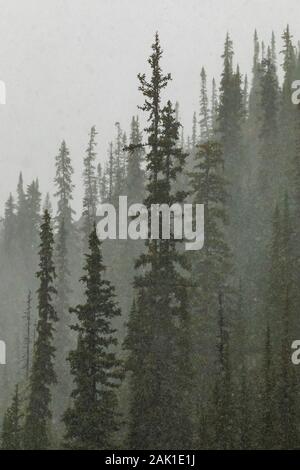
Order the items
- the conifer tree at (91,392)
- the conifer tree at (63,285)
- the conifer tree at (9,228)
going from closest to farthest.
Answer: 1. the conifer tree at (91,392)
2. the conifer tree at (63,285)
3. the conifer tree at (9,228)

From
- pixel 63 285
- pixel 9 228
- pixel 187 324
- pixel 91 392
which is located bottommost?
pixel 91 392

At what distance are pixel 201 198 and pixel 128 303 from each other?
2055 cm

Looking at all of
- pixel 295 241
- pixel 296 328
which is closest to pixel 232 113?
pixel 295 241

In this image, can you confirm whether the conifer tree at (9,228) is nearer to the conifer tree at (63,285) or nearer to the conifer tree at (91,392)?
the conifer tree at (63,285)

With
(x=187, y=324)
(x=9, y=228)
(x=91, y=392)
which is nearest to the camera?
(x=91, y=392)

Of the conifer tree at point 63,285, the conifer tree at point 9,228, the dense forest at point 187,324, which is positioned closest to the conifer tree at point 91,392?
the dense forest at point 187,324

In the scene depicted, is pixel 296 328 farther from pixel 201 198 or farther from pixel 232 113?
pixel 232 113

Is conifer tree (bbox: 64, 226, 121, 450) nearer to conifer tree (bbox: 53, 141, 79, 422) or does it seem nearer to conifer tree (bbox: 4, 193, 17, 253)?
conifer tree (bbox: 53, 141, 79, 422)

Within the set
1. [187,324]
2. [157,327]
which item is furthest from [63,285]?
[157,327]

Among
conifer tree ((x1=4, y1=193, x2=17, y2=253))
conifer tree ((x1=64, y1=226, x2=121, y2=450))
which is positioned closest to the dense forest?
conifer tree ((x1=64, y1=226, x2=121, y2=450))

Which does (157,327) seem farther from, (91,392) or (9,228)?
(9,228)

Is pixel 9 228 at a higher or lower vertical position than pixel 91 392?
higher

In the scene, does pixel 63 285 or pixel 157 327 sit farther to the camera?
pixel 63 285

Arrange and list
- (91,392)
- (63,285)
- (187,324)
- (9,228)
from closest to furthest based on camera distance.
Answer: (91,392), (187,324), (63,285), (9,228)
